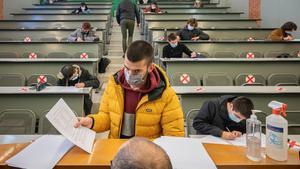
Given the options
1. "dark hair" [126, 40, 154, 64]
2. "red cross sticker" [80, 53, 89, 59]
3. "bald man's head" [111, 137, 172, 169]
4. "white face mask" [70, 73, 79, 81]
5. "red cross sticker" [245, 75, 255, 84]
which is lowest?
"red cross sticker" [245, 75, 255, 84]

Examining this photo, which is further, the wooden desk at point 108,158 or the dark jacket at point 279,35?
the dark jacket at point 279,35

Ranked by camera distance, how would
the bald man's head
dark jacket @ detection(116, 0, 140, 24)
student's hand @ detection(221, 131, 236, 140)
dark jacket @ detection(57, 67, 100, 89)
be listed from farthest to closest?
dark jacket @ detection(116, 0, 140, 24), dark jacket @ detection(57, 67, 100, 89), student's hand @ detection(221, 131, 236, 140), the bald man's head

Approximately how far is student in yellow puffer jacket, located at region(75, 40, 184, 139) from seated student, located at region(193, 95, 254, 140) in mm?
535

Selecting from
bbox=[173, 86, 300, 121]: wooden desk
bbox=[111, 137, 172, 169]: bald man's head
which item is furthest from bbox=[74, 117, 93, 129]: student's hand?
bbox=[173, 86, 300, 121]: wooden desk

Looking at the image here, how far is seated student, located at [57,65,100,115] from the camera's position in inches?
155

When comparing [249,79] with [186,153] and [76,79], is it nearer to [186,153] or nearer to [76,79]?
[76,79]

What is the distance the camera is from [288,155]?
144 cm

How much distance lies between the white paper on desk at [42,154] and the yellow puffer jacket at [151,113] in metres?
0.33

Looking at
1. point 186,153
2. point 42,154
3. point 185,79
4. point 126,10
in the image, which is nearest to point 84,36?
point 126,10

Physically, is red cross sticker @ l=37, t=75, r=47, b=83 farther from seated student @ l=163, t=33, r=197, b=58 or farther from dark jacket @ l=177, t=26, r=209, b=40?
dark jacket @ l=177, t=26, r=209, b=40

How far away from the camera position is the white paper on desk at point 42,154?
1.23 metres

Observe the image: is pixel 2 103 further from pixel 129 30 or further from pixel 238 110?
pixel 129 30

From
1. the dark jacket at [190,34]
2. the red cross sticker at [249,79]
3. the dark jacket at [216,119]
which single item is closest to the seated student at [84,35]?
the dark jacket at [190,34]

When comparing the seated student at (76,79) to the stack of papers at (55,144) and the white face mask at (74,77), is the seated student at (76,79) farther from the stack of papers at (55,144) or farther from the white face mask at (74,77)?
the stack of papers at (55,144)
